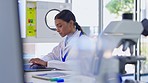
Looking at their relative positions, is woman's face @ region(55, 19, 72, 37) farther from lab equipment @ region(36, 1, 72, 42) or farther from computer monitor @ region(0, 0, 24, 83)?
computer monitor @ region(0, 0, 24, 83)

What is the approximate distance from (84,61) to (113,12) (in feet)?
12.9

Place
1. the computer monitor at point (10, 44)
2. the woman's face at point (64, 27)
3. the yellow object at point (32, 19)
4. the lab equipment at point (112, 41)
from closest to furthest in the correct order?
the computer monitor at point (10, 44) < the lab equipment at point (112, 41) < the woman's face at point (64, 27) < the yellow object at point (32, 19)

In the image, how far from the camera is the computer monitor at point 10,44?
1.39 ft

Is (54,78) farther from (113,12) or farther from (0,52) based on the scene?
(113,12)

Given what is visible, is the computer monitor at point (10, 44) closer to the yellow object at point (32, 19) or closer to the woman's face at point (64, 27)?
the woman's face at point (64, 27)

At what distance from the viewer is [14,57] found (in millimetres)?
434

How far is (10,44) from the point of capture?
432 mm

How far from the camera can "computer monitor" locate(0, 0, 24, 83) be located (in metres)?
0.42

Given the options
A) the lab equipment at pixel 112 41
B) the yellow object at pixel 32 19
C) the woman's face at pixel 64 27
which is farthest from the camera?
the yellow object at pixel 32 19

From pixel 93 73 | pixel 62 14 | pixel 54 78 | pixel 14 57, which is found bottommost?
pixel 54 78

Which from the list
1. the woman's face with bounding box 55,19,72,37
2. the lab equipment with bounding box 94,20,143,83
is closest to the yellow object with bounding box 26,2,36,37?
the woman's face with bounding box 55,19,72,37

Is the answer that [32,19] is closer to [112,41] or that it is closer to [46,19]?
[46,19]

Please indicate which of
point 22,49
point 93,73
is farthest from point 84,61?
point 22,49

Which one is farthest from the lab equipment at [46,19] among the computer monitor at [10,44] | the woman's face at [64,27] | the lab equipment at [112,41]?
the computer monitor at [10,44]
